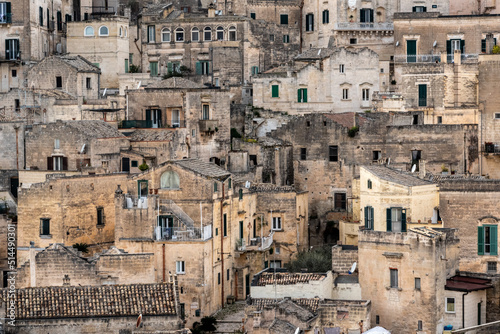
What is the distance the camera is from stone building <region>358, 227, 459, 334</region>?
52406 millimetres

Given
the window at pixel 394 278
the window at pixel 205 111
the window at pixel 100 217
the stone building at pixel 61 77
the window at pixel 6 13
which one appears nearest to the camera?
the window at pixel 394 278

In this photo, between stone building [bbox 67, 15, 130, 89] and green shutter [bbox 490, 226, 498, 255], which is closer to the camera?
green shutter [bbox 490, 226, 498, 255]

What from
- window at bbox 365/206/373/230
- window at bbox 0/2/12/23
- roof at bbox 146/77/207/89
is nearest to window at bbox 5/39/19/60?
window at bbox 0/2/12/23

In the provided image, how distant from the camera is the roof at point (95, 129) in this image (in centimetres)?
6300

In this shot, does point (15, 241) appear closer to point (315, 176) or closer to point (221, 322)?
point (221, 322)

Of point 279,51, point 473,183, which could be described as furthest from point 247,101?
point 473,183

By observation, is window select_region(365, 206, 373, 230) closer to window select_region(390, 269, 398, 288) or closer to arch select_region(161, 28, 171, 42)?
window select_region(390, 269, 398, 288)

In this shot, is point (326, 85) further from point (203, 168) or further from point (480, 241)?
point (480, 241)

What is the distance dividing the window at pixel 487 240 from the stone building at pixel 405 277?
16.4 feet

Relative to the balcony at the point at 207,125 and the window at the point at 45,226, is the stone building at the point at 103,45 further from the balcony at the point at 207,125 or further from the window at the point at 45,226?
the window at the point at 45,226

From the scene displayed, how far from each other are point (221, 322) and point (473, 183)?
12.6 metres

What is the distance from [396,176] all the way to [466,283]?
6.36m

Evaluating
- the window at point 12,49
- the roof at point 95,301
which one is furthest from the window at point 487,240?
the window at point 12,49

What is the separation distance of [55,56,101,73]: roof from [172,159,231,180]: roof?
14.0 m
